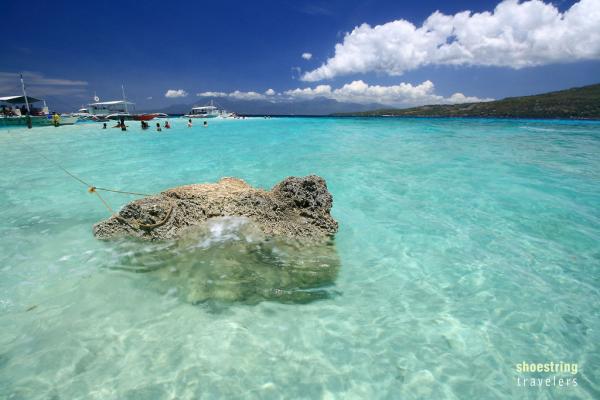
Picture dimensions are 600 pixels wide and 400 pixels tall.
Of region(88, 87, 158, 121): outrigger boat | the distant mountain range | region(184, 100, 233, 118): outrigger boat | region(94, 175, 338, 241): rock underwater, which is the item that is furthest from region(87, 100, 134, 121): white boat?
the distant mountain range

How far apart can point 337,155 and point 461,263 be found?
630 inches

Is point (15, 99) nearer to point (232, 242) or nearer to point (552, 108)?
point (232, 242)

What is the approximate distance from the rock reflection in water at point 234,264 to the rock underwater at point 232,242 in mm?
17

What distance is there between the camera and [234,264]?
5.58 metres

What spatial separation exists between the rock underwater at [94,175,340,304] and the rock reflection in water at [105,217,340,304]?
0.05ft

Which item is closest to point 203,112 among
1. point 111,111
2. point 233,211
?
point 111,111

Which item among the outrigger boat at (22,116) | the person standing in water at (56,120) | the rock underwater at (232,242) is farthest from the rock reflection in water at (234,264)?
the person standing in water at (56,120)

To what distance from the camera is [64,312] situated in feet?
14.9

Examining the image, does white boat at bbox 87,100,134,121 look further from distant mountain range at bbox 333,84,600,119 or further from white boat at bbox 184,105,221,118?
distant mountain range at bbox 333,84,600,119

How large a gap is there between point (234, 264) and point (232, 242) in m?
0.76

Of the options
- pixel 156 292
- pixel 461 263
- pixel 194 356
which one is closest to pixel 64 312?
pixel 156 292

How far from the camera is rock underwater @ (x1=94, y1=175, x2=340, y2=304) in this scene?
5.08m

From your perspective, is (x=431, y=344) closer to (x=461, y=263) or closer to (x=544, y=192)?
(x=461, y=263)

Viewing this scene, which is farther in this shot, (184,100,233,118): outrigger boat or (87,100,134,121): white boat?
(184,100,233,118): outrigger boat
